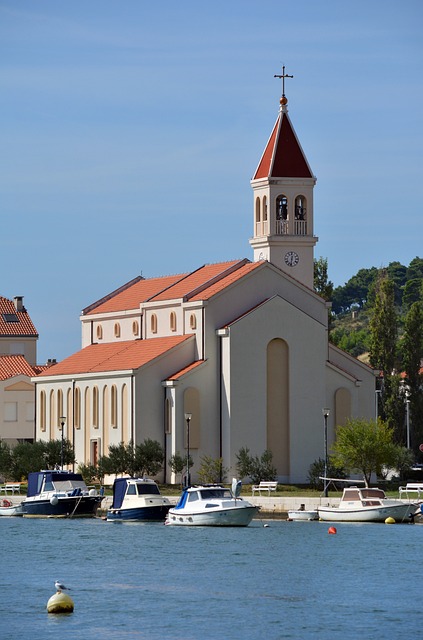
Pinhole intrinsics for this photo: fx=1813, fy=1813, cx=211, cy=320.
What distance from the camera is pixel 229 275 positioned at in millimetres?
107250

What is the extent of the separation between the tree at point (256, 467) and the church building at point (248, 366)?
112 cm

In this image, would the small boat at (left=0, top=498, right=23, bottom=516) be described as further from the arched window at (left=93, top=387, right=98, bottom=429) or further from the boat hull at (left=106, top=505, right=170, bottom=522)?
the arched window at (left=93, top=387, right=98, bottom=429)

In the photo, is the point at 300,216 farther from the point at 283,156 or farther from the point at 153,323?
the point at 153,323

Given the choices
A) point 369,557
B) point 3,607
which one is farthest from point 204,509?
point 3,607

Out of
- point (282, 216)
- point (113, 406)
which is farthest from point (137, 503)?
point (282, 216)

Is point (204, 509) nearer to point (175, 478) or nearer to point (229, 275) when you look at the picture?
point (175, 478)

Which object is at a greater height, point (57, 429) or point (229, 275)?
point (229, 275)

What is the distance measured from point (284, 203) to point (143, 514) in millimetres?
30118

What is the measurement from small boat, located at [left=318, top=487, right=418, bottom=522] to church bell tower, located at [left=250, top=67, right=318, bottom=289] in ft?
101

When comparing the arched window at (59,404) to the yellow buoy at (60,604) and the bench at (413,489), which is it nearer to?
the bench at (413,489)

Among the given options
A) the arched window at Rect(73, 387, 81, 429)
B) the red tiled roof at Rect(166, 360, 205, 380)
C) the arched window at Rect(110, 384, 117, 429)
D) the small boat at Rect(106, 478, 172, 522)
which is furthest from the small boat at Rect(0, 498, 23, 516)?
the arched window at Rect(73, 387, 81, 429)

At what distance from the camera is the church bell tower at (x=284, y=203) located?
4296 inches

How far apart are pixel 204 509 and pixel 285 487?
1779 cm

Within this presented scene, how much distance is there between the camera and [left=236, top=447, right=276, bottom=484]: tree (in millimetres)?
98812
